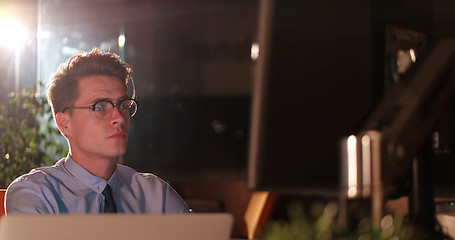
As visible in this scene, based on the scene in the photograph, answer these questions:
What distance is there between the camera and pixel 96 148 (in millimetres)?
2637

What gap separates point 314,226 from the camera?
0.67 meters

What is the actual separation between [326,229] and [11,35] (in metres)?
3.68

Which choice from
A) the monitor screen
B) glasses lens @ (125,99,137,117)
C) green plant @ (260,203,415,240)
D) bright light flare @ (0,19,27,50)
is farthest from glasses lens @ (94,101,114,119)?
green plant @ (260,203,415,240)

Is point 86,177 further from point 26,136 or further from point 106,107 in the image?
point 26,136

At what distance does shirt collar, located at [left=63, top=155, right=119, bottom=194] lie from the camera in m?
2.47

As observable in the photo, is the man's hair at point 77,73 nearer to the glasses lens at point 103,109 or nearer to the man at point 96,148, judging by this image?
the man at point 96,148

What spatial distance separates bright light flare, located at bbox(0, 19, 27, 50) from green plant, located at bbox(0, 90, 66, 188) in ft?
1.30

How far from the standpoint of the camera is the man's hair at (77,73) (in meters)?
2.68

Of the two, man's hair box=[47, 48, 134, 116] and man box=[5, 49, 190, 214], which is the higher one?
man's hair box=[47, 48, 134, 116]

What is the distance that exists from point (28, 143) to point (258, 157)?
3030 mm

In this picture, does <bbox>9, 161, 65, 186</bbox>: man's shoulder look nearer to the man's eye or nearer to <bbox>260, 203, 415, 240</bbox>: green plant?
the man's eye

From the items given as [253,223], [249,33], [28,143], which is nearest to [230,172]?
[253,223]

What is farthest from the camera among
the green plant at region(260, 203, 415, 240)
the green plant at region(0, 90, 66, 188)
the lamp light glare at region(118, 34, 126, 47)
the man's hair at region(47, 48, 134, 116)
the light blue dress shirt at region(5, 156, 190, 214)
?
the lamp light glare at region(118, 34, 126, 47)

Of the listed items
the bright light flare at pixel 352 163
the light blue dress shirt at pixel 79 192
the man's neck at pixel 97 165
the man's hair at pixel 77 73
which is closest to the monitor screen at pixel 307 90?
the bright light flare at pixel 352 163
